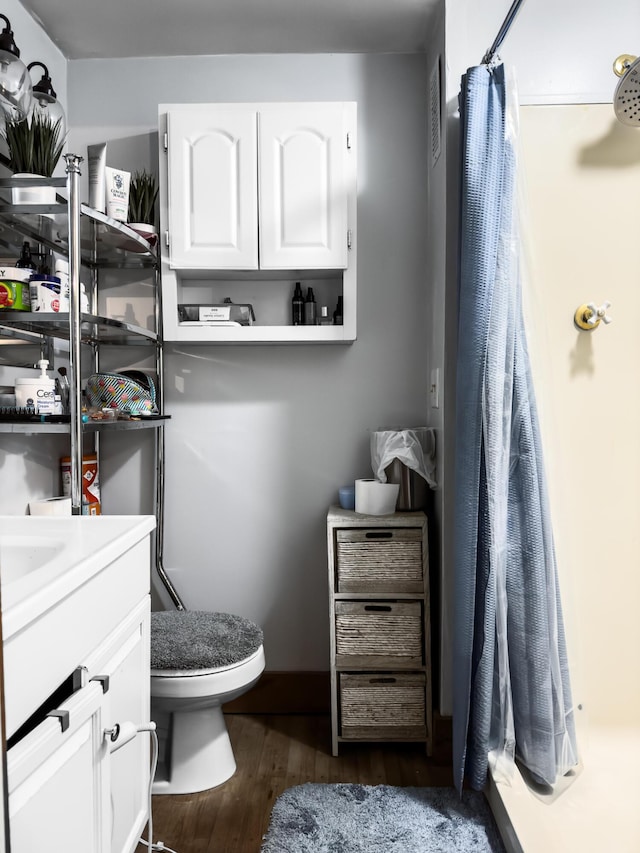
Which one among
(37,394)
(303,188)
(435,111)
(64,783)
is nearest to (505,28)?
(435,111)

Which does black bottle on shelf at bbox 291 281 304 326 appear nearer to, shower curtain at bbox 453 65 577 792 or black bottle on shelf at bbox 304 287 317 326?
black bottle on shelf at bbox 304 287 317 326

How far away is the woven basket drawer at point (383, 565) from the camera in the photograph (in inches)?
83.4

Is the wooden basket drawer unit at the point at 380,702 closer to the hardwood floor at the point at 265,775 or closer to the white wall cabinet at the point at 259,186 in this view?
the hardwood floor at the point at 265,775

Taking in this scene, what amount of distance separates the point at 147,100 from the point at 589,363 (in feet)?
5.75

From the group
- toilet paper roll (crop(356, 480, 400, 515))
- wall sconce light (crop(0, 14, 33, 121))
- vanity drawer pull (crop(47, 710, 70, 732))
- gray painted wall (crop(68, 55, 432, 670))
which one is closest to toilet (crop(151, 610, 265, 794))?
gray painted wall (crop(68, 55, 432, 670))

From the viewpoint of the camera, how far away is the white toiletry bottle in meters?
1.74

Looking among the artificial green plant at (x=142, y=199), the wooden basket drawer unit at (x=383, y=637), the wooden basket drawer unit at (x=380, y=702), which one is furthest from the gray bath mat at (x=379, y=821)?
the artificial green plant at (x=142, y=199)

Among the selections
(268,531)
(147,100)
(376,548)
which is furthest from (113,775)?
(147,100)

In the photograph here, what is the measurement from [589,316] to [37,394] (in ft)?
5.33

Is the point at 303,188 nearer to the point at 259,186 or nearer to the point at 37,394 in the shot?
the point at 259,186

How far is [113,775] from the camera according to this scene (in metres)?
1.27

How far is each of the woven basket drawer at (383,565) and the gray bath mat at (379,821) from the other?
1.85 ft

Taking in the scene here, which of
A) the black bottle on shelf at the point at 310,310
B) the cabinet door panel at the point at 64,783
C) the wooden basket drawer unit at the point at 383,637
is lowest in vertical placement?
the wooden basket drawer unit at the point at 383,637

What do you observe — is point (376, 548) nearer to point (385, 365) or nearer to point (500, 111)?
point (385, 365)
